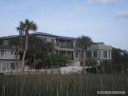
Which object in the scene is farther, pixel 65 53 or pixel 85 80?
pixel 65 53

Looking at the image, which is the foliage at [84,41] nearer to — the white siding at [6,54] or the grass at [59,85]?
the white siding at [6,54]

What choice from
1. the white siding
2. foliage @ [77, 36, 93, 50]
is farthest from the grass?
foliage @ [77, 36, 93, 50]

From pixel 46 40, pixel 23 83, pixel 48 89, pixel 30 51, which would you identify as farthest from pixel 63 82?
pixel 46 40

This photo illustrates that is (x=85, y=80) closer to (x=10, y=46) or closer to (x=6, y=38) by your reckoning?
(x=10, y=46)

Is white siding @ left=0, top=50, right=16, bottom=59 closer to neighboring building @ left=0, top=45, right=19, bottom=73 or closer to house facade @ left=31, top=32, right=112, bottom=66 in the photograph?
neighboring building @ left=0, top=45, right=19, bottom=73

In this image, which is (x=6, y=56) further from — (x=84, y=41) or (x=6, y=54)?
(x=84, y=41)

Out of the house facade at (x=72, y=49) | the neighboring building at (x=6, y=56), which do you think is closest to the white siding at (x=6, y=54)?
the neighboring building at (x=6, y=56)

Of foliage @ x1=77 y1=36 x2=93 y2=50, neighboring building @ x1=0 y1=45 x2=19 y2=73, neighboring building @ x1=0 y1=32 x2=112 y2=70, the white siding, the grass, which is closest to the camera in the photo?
the grass

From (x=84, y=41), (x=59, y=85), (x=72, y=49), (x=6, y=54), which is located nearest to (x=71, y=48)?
(x=72, y=49)

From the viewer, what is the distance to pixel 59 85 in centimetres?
821

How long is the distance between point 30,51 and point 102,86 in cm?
5366

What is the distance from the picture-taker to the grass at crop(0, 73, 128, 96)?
771cm

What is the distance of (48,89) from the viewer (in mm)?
8016

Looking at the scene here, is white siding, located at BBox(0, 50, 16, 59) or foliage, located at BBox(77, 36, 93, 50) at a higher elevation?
foliage, located at BBox(77, 36, 93, 50)
